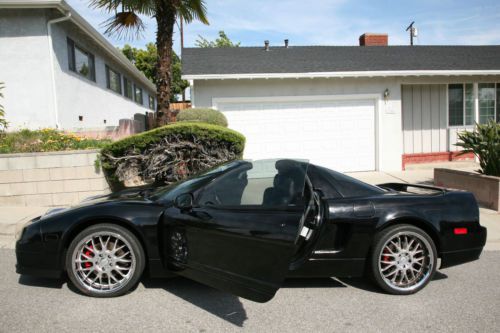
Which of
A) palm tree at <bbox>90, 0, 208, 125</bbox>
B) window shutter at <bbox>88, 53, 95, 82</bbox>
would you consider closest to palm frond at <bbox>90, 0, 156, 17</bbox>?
palm tree at <bbox>90, 0, 208, 125</bbox>

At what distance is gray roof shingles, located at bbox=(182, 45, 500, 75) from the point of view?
1141cm

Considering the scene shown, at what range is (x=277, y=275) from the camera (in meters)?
2.98

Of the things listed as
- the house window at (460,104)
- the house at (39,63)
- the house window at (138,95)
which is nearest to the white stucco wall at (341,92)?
the house window at (460,104)

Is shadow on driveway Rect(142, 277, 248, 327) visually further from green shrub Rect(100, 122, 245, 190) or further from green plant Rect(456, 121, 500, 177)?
green plant Rect(456, 121, 500, 177)

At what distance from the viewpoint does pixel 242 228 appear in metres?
3.23

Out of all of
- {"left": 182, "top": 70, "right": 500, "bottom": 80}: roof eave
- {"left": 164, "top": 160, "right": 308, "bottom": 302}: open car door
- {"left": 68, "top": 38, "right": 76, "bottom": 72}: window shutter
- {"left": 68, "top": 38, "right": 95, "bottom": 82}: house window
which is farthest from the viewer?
{"left": 68, "top": 38, "right": 95, "bottom": 82}: house window

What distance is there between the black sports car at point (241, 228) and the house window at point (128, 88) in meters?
17.2

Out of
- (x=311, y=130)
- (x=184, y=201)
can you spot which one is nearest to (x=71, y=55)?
(x=311, y=130)

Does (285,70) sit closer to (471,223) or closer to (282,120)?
(282,120)

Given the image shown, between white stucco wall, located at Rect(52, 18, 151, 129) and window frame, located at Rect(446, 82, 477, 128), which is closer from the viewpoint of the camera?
white stucco wall, located at Rect(52, 18, 151, 129)

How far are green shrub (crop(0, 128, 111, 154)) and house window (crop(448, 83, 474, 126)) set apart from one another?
1086cm

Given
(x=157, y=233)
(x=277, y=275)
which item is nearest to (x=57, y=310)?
(x=157, y=233)

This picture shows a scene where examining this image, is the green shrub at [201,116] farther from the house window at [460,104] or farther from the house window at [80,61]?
the house window at [460,104]

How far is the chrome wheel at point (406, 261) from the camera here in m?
3.80
